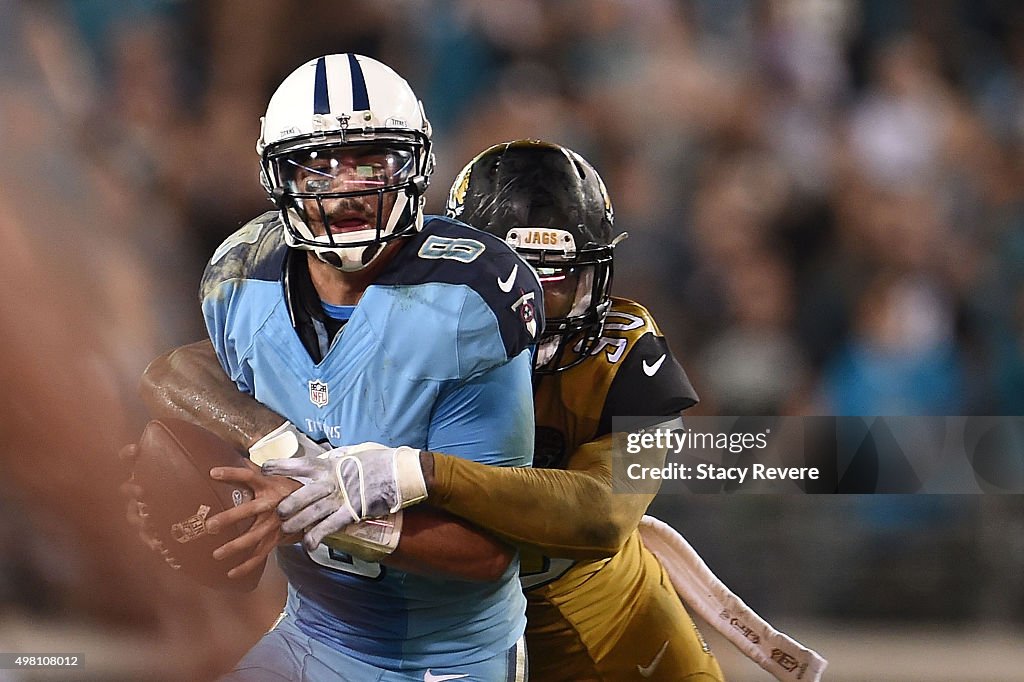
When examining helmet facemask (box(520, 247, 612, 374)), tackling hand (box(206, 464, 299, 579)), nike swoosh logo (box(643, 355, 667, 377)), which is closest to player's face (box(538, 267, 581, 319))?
helmet facemask (box(520, 247, 612, 374))

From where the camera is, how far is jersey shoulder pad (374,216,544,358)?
1.62 metres

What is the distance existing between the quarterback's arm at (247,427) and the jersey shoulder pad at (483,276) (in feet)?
0.82

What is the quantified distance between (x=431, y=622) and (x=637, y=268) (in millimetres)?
1364

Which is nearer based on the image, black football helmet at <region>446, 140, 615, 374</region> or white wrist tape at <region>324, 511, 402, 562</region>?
white wrist tape at <region>324, 511, 402, 562</region>

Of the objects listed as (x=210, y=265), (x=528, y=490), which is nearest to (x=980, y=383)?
(x=528, y=490)


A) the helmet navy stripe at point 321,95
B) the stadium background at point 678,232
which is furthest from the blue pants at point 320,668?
the stadium background at point 678,232

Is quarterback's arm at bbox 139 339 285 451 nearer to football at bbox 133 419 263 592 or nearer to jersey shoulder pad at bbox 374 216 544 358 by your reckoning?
football at bbox 133 419 263 592

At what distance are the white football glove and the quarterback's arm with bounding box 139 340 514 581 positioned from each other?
5cm

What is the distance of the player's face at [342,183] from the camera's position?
1.64 metres

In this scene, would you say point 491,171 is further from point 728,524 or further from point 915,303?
point 915,303

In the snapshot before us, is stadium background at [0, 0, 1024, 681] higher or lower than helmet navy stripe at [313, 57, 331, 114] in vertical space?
lower

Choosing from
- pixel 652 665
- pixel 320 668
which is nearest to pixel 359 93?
pixel 320 668

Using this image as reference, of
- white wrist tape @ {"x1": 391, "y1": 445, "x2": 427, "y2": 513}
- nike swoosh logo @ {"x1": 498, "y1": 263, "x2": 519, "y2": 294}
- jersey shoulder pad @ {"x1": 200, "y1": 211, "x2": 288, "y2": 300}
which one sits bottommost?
white wrist tape @ {"x1": 391, "y1": 445, "x2": 427, "y2": 513}

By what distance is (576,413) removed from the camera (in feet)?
6.40
